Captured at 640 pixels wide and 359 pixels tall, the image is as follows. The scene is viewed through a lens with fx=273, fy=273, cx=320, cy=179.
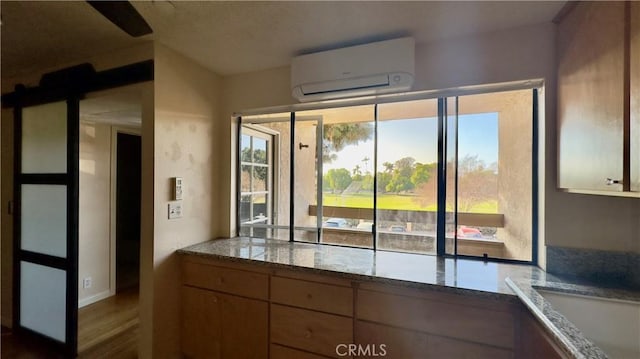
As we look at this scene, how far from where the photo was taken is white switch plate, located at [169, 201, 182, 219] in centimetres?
201

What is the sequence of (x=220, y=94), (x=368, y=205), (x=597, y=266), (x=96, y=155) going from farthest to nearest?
(x=96, y=155)
(x=220, y=94)
(x=368, y=205)
(x=597, y=266)

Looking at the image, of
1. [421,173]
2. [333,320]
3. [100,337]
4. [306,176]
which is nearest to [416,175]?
[421,173]

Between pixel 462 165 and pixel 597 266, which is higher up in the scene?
pixel 462 165

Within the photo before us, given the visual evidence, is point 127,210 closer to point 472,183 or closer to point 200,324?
point 200,324

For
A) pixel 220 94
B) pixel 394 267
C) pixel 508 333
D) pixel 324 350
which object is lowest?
pixel 324 350

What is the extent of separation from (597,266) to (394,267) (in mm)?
1067

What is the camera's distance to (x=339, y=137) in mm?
2412

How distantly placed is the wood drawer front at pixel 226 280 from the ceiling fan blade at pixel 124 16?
1.62 m

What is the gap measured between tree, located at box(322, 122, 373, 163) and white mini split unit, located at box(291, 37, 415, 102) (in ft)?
1.31

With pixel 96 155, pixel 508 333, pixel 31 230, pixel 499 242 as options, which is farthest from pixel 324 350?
pixel 96 155

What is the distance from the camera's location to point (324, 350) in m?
1.63

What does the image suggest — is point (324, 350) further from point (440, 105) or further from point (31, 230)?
point (31, 230)

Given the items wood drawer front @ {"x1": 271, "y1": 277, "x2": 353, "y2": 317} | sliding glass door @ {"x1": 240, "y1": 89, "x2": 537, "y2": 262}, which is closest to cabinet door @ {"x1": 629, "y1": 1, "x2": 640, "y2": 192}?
sliding glass door @ {"x1": 240, "y1": 89, "x2": 537, "y2": 262}

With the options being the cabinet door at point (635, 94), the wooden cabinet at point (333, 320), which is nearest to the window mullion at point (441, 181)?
the wooden cabinet at point (333, 320)
